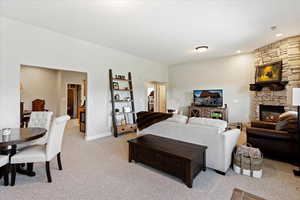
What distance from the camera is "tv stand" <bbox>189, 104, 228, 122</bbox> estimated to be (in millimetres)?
5715

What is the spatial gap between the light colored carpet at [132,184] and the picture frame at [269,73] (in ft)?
9.43

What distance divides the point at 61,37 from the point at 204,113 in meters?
5.65

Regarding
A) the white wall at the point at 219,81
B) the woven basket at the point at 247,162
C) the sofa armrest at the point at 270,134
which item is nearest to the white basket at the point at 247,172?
the woven basket at the point at 247,162

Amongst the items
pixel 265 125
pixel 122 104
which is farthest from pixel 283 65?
pixel 122 104

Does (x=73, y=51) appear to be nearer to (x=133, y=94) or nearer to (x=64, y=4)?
(x=64, y=4)

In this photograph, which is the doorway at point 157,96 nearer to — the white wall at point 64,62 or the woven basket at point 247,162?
the white wall at point 64,62

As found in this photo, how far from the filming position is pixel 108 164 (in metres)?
2.76

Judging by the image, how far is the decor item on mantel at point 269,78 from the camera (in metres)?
4.40

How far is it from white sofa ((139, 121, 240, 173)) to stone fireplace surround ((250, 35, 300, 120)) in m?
2.49

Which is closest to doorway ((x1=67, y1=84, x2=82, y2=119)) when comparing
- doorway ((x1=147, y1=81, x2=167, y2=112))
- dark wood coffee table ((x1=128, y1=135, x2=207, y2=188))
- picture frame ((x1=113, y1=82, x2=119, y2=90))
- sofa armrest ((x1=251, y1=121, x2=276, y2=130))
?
doorway ((x1=147, y1=81, x2=167, y2=112))

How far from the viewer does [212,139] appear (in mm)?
2410

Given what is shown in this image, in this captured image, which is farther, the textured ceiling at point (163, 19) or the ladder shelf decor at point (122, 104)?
the ladder shelf decor at point (122, 104)

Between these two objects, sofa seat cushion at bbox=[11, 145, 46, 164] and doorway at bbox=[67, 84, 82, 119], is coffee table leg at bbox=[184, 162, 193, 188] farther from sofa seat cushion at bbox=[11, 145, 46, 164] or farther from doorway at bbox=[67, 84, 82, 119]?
doorway at bbox=[67, 84, 82, 119]

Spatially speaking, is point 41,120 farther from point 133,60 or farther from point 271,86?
point 271,86
